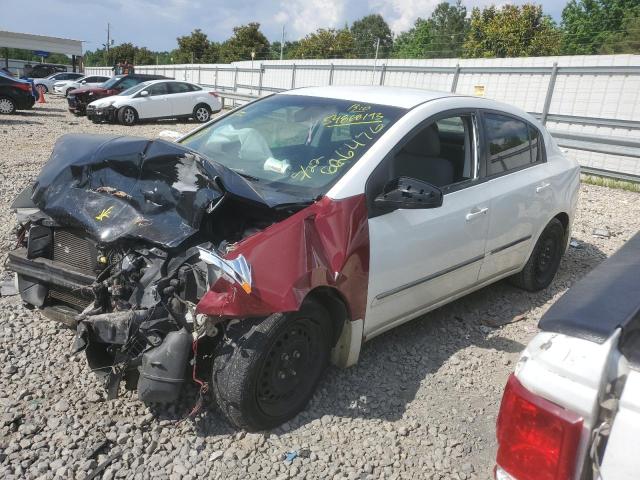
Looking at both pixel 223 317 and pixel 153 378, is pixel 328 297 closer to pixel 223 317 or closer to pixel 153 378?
pixel 223 317

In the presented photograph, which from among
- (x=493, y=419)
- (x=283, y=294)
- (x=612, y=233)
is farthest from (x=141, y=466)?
(x=612, y=233)

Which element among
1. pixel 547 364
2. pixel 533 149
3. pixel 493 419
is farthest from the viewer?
pixel 533 149

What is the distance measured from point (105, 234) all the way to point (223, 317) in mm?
770

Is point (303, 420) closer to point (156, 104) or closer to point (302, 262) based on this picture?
point (302, 262)

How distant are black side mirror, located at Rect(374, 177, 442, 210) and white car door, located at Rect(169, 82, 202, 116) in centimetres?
1650

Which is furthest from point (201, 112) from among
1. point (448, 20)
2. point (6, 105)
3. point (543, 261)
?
point (448, 20)

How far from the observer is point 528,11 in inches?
1344

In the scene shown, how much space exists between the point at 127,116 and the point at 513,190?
1536 cm

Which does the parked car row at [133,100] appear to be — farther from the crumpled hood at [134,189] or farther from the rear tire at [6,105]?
the crumpled hood at [134,189]

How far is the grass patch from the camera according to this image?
10212 millimetres

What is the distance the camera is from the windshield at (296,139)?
10.5 ft

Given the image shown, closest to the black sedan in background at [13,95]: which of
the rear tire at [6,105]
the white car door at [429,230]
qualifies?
the rear tire at [6,105]

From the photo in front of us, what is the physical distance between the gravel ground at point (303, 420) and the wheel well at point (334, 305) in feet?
1.45

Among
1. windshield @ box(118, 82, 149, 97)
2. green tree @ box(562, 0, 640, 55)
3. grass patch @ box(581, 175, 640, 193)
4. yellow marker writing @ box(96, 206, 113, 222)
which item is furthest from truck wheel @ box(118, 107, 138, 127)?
green tree @ box(562, 0, 640, 55)
